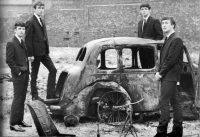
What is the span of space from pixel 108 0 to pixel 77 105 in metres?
16.9

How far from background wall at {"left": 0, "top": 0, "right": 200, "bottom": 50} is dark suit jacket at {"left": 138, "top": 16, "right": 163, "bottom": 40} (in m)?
12.9

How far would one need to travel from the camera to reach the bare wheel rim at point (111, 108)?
Answer: 24.8 feet

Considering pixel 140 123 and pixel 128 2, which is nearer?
pixel 140 123

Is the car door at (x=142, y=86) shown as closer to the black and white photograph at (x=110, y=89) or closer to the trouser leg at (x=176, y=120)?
the black and white photograph at (x=110, y=89)

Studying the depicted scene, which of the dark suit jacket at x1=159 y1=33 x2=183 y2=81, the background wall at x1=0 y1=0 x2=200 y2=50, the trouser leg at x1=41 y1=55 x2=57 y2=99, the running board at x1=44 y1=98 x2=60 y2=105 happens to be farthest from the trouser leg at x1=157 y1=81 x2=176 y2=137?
the background wall at x1=0 y1=0 x2=200 y2=50

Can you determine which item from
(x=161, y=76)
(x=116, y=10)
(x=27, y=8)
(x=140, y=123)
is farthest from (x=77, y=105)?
(x=27, y=8)

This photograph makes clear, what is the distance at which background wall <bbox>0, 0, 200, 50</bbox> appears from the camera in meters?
21.4

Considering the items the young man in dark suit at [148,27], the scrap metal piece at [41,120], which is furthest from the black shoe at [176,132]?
the young man in dark suit at [148,27]

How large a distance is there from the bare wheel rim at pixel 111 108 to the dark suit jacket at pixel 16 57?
1670mm

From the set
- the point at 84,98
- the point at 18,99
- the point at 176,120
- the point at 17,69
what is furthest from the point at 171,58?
the point at 18,99

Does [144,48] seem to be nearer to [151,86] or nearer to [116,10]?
[151,86]

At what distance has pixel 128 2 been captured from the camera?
2297cm

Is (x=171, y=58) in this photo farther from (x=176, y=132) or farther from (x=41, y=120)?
(x=41, y=120)

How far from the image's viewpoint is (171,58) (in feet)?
21.2
